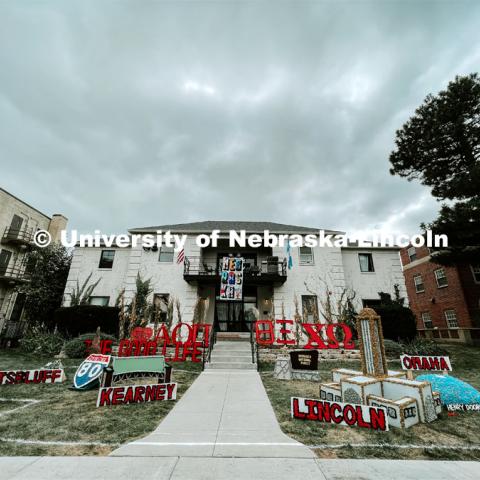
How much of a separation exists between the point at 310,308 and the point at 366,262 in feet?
18.7

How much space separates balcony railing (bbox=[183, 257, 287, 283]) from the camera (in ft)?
53.7

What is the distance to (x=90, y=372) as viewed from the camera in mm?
7535

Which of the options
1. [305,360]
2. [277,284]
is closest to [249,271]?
[277,284]

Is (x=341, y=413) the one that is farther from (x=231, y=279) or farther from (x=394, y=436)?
(x=231, y=279)

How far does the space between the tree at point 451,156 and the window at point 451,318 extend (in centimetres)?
1007

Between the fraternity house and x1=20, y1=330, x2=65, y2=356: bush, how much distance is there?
2.61 m

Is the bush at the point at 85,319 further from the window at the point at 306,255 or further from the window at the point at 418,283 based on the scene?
the window at the point at 418,283

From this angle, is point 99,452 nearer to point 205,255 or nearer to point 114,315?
point 114,315

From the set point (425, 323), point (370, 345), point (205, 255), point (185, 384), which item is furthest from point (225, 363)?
point (425, 323)

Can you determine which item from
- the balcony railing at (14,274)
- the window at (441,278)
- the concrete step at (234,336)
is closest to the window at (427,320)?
the window at (441,278)

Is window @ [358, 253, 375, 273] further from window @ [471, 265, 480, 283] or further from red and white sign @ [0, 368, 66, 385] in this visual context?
red and white sign @ [0, 368, 66, 385]

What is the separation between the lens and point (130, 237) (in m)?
18.9

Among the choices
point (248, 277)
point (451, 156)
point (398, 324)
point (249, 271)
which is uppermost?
point (451, 156)

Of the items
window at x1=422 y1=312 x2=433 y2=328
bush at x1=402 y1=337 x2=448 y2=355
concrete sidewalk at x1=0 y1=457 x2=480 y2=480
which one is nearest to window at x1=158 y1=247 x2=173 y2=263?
bush at x1=402 y1=337 x2=448 y2=355
